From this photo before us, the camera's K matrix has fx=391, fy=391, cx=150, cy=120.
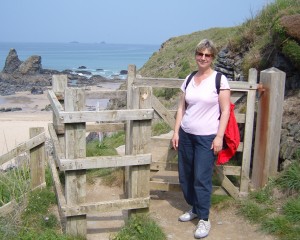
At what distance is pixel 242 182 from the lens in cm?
584

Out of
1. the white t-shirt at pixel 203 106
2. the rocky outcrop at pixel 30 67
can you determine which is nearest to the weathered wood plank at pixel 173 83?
the white t-shirt at pixel 203 106

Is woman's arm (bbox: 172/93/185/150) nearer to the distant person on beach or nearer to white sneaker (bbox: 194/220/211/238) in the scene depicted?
the distant person on beach

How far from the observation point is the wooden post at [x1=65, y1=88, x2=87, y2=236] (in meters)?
4.38

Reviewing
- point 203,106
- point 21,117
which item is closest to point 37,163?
point 203,106

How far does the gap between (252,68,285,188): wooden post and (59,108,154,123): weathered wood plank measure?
75.1 inches

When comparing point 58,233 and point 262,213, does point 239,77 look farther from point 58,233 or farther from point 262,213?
point 58,233

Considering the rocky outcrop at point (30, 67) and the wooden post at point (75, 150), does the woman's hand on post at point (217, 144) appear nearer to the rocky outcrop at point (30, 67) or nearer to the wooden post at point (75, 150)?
the wooden post at point (75, 150)

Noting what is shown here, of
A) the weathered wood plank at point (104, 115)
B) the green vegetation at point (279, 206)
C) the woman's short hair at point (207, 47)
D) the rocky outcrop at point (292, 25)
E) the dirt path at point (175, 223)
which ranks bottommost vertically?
the dirt path at point (175, 223)

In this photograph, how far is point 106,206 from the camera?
15.8 ft

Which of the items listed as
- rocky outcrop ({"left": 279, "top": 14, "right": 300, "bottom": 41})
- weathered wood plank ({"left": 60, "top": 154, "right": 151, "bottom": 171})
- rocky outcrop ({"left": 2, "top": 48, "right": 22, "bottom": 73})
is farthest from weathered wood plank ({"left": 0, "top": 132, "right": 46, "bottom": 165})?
rocky outcrop ({"left": 2, "top": 48, "right": 22, "bottom": 73})

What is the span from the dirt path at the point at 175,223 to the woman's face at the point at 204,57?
7.14ft

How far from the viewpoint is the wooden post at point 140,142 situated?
4.73 metres

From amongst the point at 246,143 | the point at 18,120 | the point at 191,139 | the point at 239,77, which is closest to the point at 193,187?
the point at 191,139

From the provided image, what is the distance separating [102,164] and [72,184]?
0.42 meters
